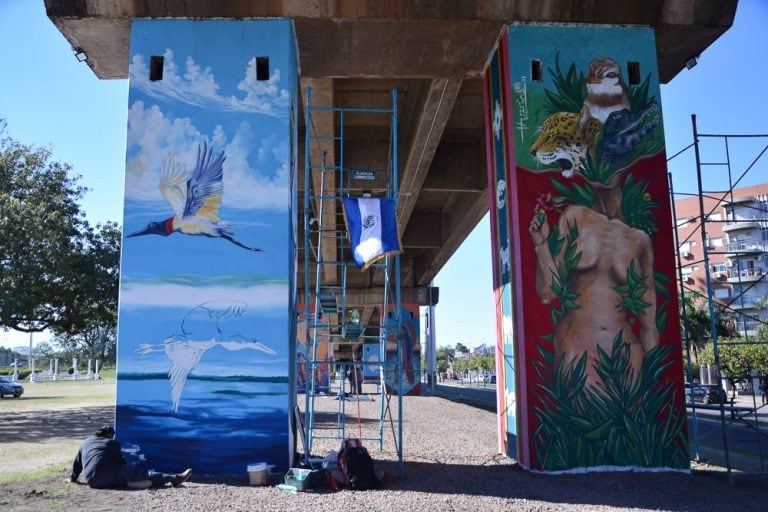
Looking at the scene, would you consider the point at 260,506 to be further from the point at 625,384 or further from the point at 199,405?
the point at 625,384

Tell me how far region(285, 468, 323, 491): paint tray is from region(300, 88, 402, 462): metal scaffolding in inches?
40.4

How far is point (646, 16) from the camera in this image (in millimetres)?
10422

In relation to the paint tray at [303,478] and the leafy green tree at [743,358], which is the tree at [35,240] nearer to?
the paint tray at [303,478]

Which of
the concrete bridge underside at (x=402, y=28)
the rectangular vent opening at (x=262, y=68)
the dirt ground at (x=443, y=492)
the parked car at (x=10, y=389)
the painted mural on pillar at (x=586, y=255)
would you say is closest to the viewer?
the dirt ground at (x=443, y=492)

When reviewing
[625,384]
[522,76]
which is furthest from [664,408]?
[522,76]

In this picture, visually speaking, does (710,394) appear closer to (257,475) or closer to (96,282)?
(257,475)

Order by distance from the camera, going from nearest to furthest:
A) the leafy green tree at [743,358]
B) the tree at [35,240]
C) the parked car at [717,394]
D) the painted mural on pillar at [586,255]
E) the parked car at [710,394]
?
1. the parked car at [717,394]
2. the parked car at [710,394]
3. the painted mural on pillar at [586,255]
4. the tree at [35,240]
5. the leafy green tree at [743,358]

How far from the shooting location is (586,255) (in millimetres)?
9797

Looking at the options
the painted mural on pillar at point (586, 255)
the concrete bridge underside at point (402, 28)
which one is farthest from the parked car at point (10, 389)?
the painted mural on pillar at point (586, 255)

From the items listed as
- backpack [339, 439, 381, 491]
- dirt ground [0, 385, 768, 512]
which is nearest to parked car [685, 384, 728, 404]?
dirt ground [0, 385, 768, 512]

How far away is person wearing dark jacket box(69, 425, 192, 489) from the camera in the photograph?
827 centimetres

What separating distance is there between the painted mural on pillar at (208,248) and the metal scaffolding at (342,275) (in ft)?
1.78

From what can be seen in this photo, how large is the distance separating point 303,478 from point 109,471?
8.08 feet

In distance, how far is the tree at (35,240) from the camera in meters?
19.8
